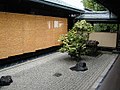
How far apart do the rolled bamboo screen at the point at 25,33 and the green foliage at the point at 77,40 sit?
204 cm

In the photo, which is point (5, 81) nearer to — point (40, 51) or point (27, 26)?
point (27, 26)

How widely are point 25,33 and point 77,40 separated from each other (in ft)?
12.5

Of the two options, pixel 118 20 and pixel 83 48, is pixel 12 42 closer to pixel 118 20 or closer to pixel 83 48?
pixel 83 48

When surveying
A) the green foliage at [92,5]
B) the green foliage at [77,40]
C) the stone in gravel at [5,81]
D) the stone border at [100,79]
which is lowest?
the stone border at [100,79]

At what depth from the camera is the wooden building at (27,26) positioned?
429 inches

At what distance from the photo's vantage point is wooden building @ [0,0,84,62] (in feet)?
35.7

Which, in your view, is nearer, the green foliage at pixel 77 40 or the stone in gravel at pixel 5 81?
the stone in gravel at pixel 5 81

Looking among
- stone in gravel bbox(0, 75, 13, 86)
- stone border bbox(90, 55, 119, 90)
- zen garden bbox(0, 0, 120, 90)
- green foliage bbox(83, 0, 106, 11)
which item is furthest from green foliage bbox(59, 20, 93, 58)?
green foliage bbox(83, 0, 106, 11)

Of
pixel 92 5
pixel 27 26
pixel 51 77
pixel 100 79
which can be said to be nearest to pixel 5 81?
pixel 51 77

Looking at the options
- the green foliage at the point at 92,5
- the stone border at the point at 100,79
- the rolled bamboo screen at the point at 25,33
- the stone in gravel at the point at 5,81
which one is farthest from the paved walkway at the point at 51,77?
the green foliage at the point at 92,5

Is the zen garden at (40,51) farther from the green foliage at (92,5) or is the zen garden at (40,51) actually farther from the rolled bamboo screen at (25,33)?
the green foliage at (92,5)

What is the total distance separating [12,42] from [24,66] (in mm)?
1678

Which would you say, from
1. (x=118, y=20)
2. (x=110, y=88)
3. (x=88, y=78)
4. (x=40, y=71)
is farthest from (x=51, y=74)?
(x=118, y=20)

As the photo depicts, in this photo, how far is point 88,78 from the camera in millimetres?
9305
